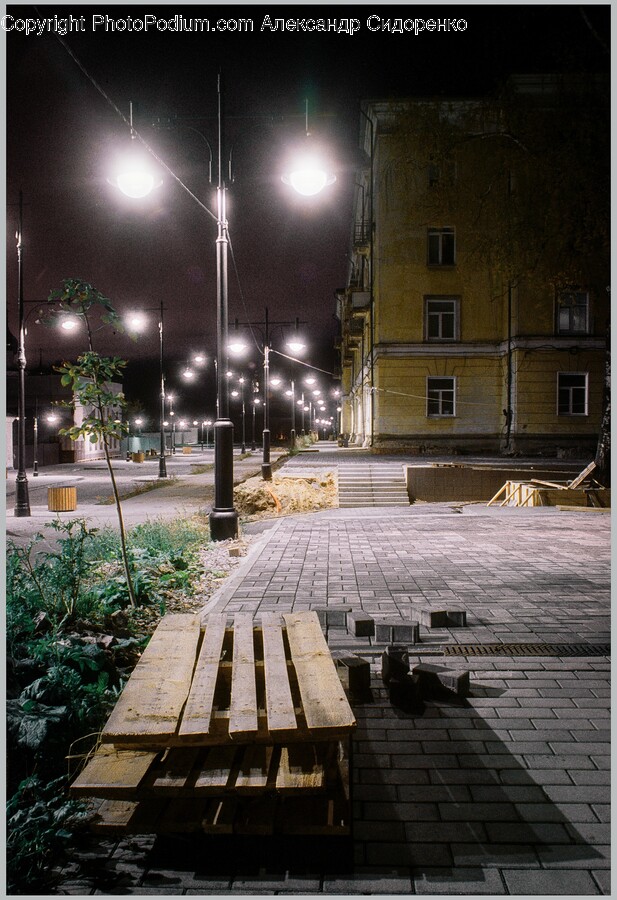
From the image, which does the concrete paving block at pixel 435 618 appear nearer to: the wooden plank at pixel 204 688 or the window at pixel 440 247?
the wooden plank at pixel 204 688

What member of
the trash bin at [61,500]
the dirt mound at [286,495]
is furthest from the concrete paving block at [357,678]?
the trash bin at [61,500]

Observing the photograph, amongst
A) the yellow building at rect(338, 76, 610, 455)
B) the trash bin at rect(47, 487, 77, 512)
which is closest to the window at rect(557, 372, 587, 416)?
the yellow building at rect(338, 76, 610, 455)

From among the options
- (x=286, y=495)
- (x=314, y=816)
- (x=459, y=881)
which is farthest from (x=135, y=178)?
(x=286, y=495)

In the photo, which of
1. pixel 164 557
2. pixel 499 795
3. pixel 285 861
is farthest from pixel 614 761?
pixel 164 557

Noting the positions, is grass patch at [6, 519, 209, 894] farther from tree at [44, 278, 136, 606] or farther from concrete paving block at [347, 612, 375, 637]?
concrete paving block at [347, 612, 375, 637]

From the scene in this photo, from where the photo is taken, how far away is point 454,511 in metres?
13.4

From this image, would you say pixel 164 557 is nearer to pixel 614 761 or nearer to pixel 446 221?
pixel 614 761

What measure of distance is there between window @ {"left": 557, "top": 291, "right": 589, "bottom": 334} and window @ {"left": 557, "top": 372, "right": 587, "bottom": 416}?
85.2 inches

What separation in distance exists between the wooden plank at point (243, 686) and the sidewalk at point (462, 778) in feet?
1.77

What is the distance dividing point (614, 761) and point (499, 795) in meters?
0.75

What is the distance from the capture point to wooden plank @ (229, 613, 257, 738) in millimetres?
2518

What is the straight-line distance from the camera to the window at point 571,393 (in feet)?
88.6

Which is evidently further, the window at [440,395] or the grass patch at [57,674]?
the window at [440,395]

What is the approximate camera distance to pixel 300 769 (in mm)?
2506
